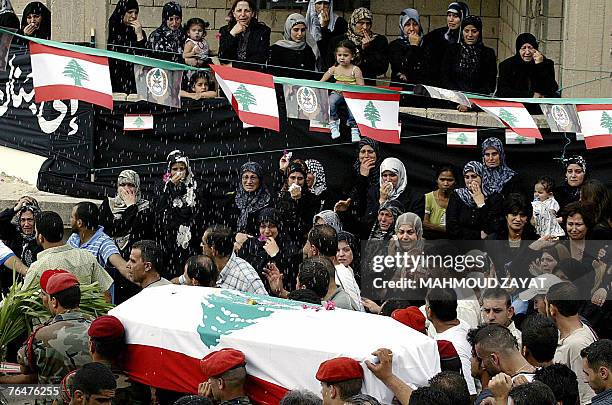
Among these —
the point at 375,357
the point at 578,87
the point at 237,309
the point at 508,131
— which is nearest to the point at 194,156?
the point at 508,131

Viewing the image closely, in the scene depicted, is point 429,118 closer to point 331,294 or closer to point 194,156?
point 194,156

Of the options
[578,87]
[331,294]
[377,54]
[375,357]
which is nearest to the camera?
[375,357]

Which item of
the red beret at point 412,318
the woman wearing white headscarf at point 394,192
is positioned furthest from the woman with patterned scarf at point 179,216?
the red beret at point 412,318

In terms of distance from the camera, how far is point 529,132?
506 inches

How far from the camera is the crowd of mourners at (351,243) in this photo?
826cm

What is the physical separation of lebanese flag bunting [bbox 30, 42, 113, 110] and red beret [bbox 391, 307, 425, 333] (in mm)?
4238

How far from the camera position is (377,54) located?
14.7 m

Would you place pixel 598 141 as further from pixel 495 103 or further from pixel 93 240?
pixel 93 240

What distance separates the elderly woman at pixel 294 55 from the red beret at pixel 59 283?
5.76 meters

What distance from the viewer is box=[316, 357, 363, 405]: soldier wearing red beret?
7.80 meters

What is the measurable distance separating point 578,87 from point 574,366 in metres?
6.98

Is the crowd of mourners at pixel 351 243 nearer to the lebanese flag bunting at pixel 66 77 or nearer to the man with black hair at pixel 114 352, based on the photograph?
the man with black hair at pixel 114 352

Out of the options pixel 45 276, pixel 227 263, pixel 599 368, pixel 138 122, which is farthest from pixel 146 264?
pixel 138 122

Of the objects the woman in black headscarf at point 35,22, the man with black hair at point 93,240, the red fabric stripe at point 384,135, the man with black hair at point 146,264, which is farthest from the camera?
the woman in black headscarf at point 35,22
